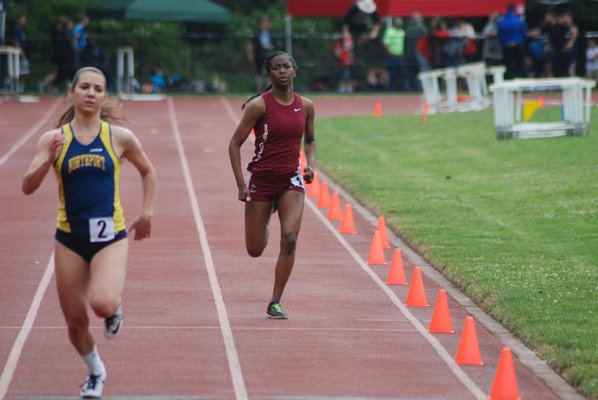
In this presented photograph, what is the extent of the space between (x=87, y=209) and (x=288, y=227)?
9.64 ft

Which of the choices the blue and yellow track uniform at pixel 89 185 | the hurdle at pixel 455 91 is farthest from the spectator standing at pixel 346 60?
the blue and yellow track uniform at pixel 89 185

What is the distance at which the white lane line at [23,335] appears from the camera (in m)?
8.73

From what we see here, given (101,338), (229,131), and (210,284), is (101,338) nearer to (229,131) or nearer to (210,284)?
(210,284)

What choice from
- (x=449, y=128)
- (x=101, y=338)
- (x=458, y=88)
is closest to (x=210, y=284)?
(x=101, y=338)

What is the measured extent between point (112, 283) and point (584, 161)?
49.3 ft

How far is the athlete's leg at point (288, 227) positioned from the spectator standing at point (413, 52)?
30459mm

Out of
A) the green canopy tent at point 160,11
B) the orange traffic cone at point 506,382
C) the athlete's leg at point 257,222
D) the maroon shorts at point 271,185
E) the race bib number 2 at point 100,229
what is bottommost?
the orange traffic cone at point 506,382

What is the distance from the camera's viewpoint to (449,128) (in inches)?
1115

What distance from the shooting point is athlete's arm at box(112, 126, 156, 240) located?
315 inches

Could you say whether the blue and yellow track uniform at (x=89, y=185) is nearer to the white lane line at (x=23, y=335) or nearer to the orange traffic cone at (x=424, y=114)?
the white lane line at (x=23, y=335)

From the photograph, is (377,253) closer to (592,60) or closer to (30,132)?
(30,132)

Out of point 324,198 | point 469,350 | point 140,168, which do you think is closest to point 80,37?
point 324,198

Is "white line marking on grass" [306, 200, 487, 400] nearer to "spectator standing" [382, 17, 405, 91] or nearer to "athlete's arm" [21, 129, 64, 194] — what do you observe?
"athlete's arm" [21, 129, 64, 194]

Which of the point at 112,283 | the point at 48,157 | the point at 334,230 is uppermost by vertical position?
the point at 48,157
